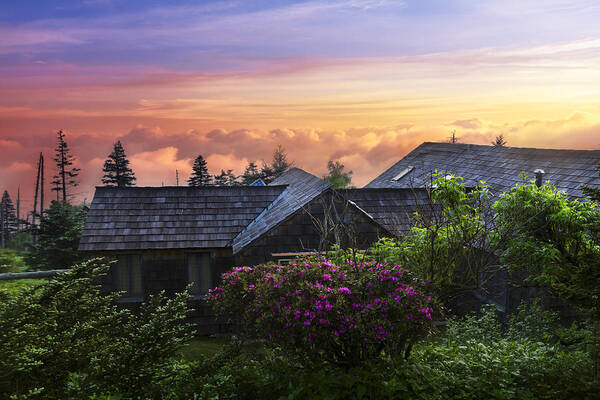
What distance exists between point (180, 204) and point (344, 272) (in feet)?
34.0

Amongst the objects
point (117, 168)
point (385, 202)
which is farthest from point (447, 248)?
point (117, 168)

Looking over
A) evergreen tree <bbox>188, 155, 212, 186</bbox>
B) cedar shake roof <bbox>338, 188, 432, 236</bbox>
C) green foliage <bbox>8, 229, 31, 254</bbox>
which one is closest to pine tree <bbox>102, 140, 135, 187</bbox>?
evergreen tree <bbox>188, 155, 212, 186</bbox>

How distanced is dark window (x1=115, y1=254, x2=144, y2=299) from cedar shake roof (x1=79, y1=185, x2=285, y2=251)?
51 cm

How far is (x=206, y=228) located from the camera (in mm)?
15398

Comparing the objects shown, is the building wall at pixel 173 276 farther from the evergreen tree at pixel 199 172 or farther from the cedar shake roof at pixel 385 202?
the evergreen tree at pixel 199 172

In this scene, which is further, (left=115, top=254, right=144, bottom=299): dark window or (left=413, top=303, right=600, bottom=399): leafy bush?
(left=115, top=254, right=144, bottom=299): dark window

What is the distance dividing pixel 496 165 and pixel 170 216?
1369cm

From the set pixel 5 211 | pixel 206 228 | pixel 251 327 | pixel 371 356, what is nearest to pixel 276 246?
pixel 206 228

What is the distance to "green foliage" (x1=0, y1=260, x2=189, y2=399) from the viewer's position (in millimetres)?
5941

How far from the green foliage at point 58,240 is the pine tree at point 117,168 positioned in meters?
15.3

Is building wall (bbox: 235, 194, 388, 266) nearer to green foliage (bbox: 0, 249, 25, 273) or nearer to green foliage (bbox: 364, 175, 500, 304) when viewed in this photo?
green foliage (bbox: 364, 175, 500, 304)

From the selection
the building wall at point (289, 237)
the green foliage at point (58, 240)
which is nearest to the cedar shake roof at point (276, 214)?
the building wall at point (289, 237)

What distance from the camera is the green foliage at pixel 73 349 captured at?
5941 mm

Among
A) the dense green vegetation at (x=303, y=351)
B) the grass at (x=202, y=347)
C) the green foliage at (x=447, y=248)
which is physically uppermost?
the green foliage at (x=447, y=248)
